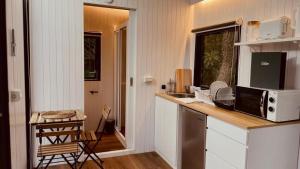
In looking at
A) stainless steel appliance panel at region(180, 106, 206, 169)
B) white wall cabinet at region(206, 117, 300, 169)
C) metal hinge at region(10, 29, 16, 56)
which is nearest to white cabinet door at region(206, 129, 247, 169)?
white wall cabinet at region(206, 117, 300, 169)

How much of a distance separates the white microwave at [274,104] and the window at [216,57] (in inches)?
30.3

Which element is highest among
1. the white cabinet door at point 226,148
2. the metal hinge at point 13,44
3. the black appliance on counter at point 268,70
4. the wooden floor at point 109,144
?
the metal hinge at point 13,44

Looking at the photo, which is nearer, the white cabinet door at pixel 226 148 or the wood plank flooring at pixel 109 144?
the white cabinet door at pixel 226 148

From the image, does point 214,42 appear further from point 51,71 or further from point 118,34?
point 51,71

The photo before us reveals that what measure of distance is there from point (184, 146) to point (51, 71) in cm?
197

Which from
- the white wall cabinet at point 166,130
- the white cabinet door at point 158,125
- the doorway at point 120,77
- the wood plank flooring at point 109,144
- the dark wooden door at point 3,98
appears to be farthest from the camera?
the doorway at point 120,77

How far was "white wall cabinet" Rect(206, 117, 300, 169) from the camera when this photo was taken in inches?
75.5

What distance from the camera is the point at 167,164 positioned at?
130 inches

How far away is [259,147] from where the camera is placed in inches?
76.4

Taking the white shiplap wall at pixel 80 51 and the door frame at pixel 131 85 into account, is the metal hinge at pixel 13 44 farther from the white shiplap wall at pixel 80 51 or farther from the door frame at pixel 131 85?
the door frame at pixel 131 85

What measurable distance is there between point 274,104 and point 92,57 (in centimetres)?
368

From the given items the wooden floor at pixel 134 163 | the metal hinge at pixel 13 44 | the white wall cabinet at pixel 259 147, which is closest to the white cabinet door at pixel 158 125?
the wooden floor at pixel 134 163

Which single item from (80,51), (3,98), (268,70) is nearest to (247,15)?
(268,70)

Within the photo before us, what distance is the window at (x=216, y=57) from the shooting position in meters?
2.99
